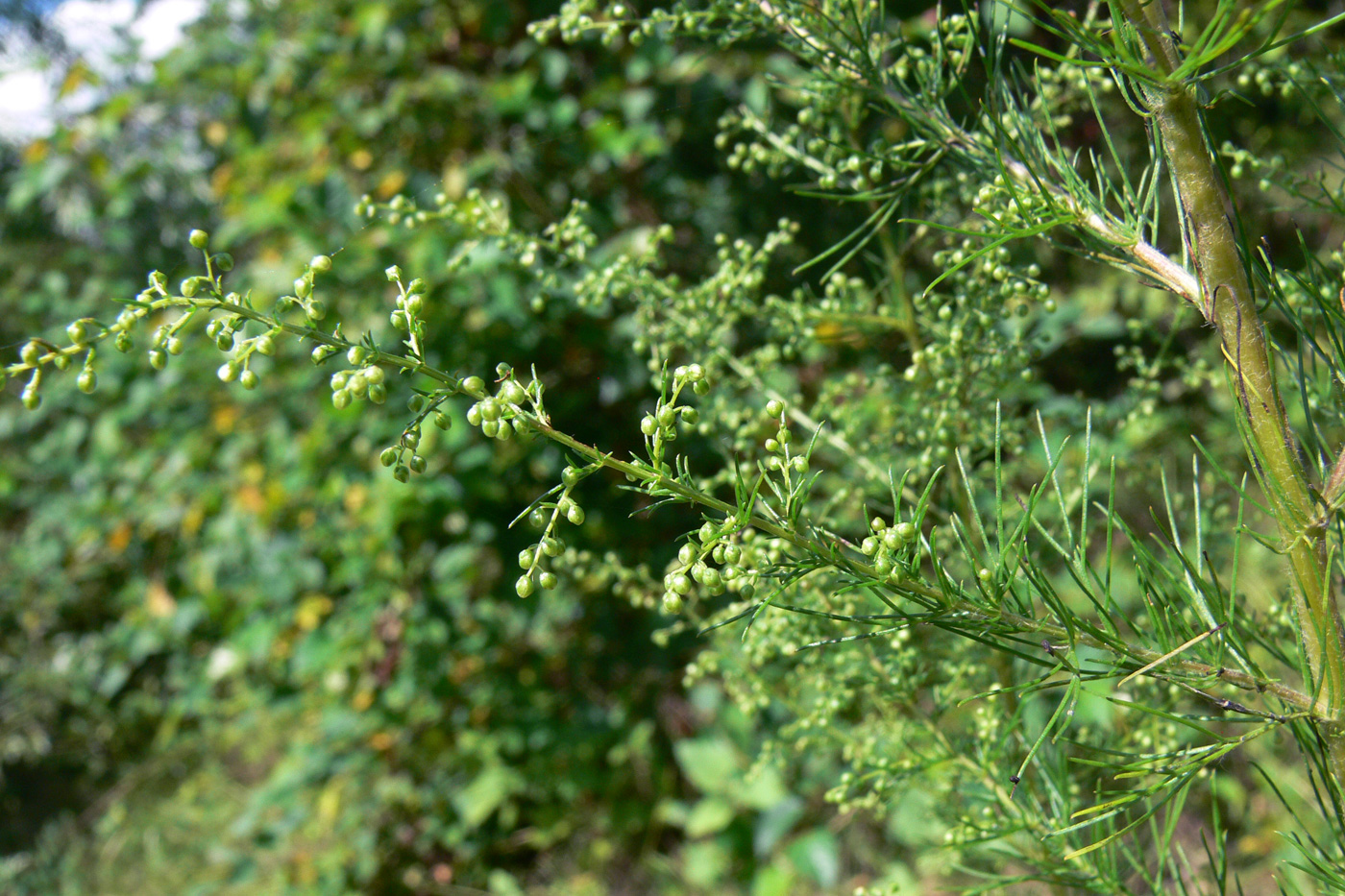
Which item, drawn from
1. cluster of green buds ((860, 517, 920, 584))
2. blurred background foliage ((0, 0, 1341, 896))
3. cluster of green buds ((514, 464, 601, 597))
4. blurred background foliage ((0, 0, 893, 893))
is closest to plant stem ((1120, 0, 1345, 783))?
cluster of green buds ((860, 517, 920, 584))

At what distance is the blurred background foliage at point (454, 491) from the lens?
154 cm

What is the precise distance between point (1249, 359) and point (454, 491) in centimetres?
130

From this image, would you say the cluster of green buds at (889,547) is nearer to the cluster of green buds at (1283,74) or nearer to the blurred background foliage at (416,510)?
the cluster of green buds at (1283,74)

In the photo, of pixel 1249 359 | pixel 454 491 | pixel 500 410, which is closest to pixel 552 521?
pixel 500 410

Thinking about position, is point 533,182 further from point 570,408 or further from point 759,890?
point 759,890

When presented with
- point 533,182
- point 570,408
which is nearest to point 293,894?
point 570,408

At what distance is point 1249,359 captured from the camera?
0.38 meters

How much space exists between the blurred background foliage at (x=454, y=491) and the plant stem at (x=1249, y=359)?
2.95ft

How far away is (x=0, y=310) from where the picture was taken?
2711mm

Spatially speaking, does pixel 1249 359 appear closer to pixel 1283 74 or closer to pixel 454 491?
pixel 1283 74

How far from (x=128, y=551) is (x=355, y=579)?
98cm

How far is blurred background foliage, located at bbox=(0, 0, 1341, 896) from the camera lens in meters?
1.54

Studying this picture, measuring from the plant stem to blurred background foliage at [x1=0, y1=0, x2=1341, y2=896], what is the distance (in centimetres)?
90

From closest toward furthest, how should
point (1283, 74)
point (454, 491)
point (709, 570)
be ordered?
point (709, 570) → point (1283, 74) → point (454, 491)
